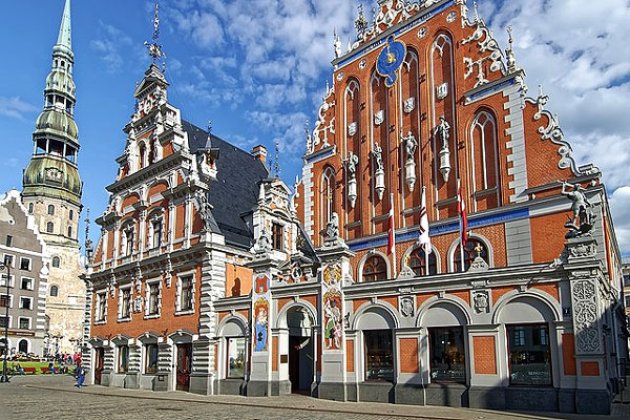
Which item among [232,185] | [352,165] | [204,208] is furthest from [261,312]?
[232,185]

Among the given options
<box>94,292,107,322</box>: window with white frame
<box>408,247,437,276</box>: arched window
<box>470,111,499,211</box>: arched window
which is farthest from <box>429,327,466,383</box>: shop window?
<box>94,292,107,322</box>: window with white frame

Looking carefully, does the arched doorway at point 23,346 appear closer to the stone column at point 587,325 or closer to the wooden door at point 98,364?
the wooden door at point 98,364

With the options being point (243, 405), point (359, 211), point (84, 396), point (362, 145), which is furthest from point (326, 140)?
point (84, 396)

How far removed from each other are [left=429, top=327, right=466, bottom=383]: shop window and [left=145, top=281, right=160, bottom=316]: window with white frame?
17.2 meters

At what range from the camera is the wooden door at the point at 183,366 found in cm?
2823

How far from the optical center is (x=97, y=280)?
3641cm

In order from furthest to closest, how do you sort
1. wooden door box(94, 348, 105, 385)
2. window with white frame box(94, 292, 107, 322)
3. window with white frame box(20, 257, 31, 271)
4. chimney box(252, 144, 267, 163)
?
window with white frame box(20, 257, 31, 271)
chimney box(252, 144, 267, 163)
window with white frame box(94, 292, 107, 322)
wooden door box(94, 348, 105, 385)

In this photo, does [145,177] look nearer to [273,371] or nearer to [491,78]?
[273,371]

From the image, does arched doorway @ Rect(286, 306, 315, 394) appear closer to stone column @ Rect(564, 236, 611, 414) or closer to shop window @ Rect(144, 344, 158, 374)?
shop window @ Rect(144, 344, 158, 374)

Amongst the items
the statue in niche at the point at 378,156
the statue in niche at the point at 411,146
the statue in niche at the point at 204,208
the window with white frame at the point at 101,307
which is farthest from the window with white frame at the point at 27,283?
the statue in niche at the point at 411,146

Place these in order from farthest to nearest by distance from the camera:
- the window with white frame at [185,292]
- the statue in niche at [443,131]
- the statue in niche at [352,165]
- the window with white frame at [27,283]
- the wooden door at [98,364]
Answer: the window with white frame at [27,283] < the wooden door at [98,364] < the window with white frame at [185,292] < the statue in niche at [352,165] < the statue in niche at [443,131]

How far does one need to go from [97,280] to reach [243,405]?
19.7 meters

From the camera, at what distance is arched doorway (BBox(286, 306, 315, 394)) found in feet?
91.1

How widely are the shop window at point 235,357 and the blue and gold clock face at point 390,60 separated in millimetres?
14691
